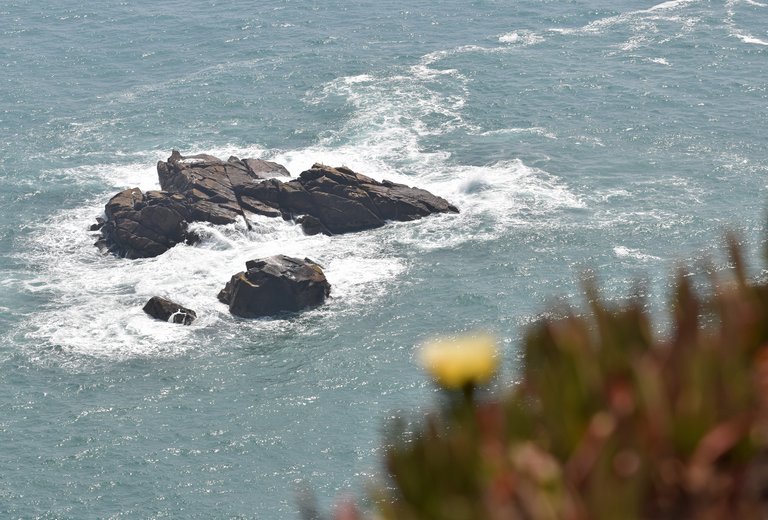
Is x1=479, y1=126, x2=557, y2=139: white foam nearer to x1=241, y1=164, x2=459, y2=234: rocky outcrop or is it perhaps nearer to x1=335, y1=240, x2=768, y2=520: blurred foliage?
x1=241, y1=164, x2=459, y2=234: rocky outcrop

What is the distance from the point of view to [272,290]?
56.5 m

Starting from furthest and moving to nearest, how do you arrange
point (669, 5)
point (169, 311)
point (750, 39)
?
point (669, 5), point (750, 39), point (169, 311)

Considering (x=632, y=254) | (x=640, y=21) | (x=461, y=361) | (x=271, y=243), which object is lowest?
(x=271, y=243)

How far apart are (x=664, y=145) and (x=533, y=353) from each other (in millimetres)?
70868

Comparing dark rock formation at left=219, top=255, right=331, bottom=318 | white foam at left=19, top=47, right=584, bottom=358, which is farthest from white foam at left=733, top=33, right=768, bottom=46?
dark rock formation at left=219, top=255, right=331, bottom=318

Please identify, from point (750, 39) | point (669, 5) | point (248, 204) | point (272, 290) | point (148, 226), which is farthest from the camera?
point (669, 5)

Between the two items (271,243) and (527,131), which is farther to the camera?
(527,131)

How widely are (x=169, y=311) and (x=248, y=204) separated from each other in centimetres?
1358

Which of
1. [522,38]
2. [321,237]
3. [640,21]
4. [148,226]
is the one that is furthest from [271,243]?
[640,21]

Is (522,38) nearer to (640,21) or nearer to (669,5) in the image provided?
(640,21)

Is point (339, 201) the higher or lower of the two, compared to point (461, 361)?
lower

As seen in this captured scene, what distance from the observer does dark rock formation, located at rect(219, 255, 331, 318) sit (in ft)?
185

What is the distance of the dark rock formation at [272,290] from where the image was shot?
2219 inches

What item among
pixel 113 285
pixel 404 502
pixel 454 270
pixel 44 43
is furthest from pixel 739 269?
pixel 44 43
